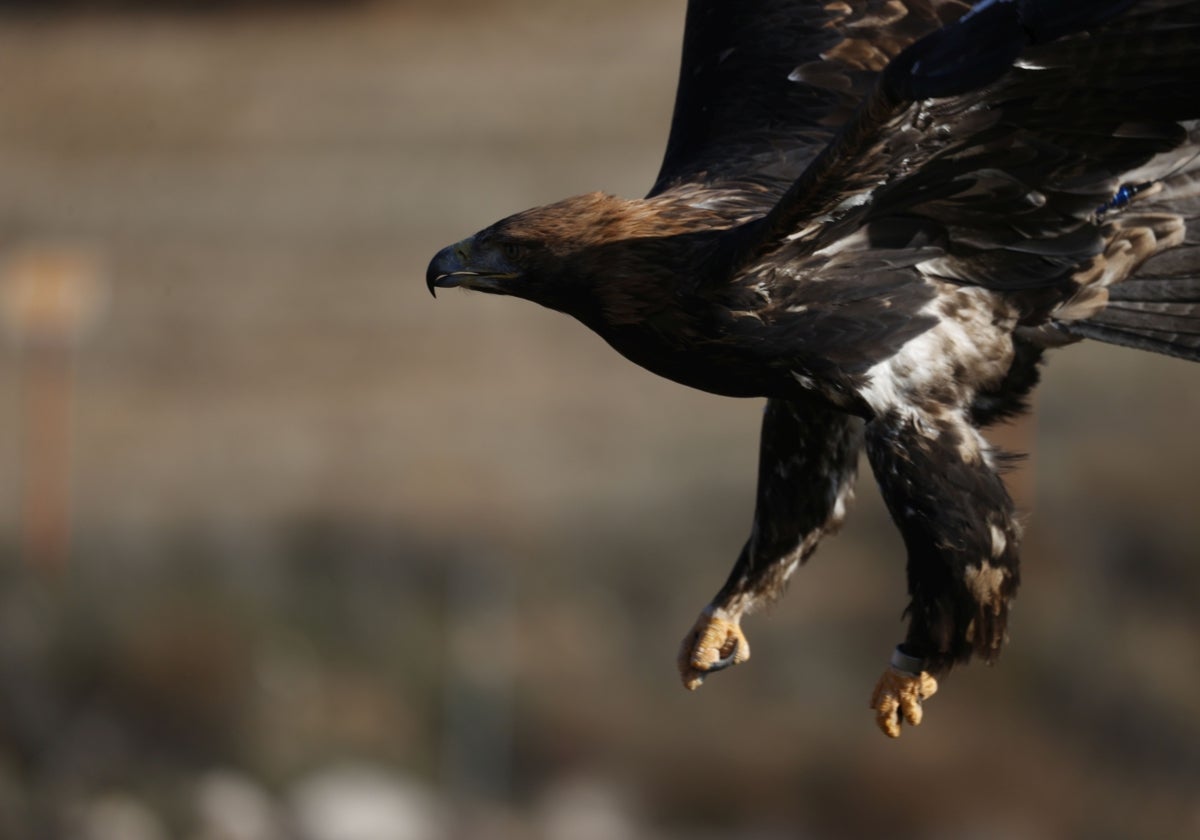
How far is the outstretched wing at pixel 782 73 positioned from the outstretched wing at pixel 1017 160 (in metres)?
0.79

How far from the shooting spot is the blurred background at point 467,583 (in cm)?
1234

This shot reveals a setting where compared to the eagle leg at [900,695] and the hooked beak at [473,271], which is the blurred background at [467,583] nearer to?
the eagle leg at [900,695]

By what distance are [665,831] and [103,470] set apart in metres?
4.79

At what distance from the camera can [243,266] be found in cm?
1602

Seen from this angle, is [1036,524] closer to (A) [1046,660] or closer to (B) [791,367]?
(A) [1046,660]

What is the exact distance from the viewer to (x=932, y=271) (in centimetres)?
510

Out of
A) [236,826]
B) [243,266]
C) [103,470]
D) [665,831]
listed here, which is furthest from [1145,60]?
[243,266]

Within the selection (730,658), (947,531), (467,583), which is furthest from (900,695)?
(467,583)

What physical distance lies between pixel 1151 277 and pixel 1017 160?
0.73m

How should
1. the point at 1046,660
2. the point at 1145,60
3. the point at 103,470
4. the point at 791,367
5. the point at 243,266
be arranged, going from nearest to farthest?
1. the point at 1145,60
2. the point at 791,367
3. the point at 1046,660
4. the point at 103,470
5. the point at 243,266

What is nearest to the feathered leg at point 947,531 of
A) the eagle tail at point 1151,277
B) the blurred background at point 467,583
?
the eagle tail at point 1151,277

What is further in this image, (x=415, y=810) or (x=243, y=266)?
(x=243, y=266)

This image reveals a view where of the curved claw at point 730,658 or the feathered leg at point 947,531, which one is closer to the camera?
the feathered leg at point 947,531

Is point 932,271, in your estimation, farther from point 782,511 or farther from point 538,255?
point 538,255
